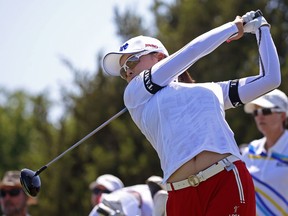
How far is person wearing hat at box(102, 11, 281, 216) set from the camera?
5488 millimetres

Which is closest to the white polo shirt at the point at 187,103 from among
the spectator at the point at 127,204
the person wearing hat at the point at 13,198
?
the spectator at the point at 127,204

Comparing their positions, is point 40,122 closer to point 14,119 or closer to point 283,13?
point 283,13

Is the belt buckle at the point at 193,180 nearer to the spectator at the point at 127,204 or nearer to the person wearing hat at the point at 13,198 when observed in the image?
the spectator at the point at 127,204

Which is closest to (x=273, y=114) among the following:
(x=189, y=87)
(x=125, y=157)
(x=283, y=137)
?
(x=283, y=137)

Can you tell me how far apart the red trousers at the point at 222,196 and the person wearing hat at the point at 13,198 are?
4.53 metres

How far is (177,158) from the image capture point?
18.2 feet

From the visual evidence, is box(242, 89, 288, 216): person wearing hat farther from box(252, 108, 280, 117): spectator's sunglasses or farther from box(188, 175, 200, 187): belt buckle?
box(188, 175, 200, 187): belt buckle

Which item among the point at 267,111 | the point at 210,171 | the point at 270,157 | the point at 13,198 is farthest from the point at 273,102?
the point at 210,171

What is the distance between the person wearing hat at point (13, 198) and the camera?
32.2 ft

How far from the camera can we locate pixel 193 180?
5504 mm

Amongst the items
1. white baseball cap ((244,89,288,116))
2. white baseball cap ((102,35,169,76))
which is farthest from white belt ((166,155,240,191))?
white baseball cap ((244,89,288,116))

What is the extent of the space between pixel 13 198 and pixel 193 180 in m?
Answer: 4.74

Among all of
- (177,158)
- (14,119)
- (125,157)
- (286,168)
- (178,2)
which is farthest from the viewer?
(14,119)

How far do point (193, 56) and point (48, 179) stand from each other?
13.5 metres
